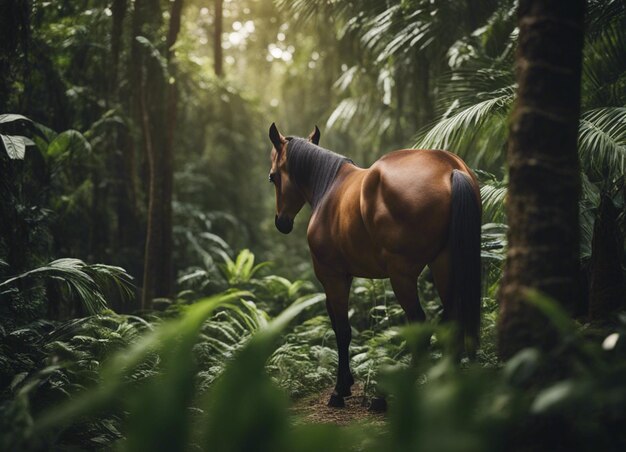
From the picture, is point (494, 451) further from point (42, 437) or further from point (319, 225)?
point (319, 225)

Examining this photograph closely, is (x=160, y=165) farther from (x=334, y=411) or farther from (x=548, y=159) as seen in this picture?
(x=548, y=159)

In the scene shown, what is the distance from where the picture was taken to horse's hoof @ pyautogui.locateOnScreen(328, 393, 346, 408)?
4555 mm

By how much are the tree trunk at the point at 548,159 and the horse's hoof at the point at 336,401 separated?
2.47 m

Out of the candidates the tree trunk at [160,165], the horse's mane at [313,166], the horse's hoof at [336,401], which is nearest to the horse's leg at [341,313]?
the horse's hoof at [336,401]

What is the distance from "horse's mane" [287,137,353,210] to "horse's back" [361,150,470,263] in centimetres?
88

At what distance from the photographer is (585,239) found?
4.74 meters

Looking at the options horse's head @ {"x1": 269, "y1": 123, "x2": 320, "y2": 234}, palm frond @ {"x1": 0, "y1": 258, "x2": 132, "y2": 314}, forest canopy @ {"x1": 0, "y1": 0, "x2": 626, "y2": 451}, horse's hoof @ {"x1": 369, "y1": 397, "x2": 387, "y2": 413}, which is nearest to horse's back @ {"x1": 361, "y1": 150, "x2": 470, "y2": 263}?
forest canopy @ {"x1": 0, "y1": 0, "x2": 626, "y2": 451}

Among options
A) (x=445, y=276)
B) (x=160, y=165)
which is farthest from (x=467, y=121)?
(x=160, y=165)

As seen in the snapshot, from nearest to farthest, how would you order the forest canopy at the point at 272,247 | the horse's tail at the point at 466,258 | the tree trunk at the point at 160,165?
the forest canopy at the point at 272,247 → the horse's tail at the point at 466,258 → the tree trunk at the point at 160,165

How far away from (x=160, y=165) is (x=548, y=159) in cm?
661

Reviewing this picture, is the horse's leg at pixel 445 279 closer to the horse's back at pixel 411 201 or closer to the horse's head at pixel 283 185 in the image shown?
the horse's back at pixel 411 201

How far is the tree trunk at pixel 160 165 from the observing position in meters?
7.66

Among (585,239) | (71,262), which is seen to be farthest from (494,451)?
(71,262)

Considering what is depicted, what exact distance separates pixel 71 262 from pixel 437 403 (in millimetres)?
3980
